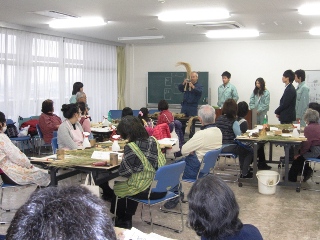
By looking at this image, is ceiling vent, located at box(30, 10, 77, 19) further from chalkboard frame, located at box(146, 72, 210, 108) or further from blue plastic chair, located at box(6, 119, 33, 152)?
chalkboard frame, located at box(146, 72, 210, 108)

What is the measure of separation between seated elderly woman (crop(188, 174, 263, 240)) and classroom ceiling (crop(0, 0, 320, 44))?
4112mm

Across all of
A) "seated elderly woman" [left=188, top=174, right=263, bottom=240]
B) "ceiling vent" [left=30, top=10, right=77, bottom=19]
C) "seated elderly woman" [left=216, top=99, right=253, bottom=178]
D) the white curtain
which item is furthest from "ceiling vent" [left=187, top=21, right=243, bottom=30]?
"seated elderly woman" [left=188, top=174, right=263, bottom=240]

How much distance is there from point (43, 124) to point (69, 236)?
→ 682 cm

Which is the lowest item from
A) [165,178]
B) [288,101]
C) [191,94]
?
[165,178]

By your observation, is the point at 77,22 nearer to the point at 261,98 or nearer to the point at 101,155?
the point at 101,155

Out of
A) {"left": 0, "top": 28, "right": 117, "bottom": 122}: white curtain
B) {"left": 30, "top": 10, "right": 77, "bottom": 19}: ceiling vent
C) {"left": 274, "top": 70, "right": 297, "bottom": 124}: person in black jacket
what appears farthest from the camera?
{"left": 0, "top": 28, "right": 117, "bottom": 122}: white curtain

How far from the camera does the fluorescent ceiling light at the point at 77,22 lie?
24.4 feet

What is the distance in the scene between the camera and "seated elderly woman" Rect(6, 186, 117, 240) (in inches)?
31.0

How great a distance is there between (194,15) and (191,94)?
262cm

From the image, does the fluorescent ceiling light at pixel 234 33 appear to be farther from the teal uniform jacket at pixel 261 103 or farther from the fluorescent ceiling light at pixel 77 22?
the fluorescent ceiling light at pixel 77 22

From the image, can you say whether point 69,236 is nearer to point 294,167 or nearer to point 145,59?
point 294,167

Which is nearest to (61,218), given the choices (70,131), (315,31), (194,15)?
(70,131)

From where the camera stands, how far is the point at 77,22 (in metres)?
7.66

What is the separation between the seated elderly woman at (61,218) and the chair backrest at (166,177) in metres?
2.91
